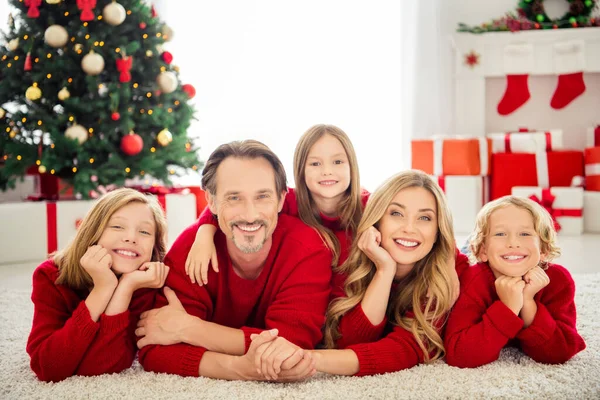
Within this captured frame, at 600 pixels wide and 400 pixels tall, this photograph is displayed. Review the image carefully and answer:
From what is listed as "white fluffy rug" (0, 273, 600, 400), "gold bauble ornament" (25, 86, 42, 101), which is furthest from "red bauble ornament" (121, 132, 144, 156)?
"white fluffy rug" (0, 273, 600, 400)

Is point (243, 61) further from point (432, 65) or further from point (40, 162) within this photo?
point (40, 162)

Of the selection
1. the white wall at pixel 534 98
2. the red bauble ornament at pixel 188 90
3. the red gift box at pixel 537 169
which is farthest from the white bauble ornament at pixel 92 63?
the white wall at pixel 534 98

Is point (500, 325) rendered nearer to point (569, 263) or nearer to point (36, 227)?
point (569, 263)

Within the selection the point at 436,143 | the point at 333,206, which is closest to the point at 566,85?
the point at 436,143

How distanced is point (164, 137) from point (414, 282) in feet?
7.85

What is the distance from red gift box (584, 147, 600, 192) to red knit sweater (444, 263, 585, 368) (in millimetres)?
2930

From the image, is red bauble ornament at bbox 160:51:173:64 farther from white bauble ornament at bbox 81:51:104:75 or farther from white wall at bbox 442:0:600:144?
white wall at bbox 442:0:600:144

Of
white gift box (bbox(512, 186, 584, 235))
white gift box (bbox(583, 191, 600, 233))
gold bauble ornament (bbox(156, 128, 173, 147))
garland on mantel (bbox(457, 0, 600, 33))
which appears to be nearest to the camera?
gold bauble ornament (bbox(156, 128, 173, 147))

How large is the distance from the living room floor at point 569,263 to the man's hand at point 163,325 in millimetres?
1399

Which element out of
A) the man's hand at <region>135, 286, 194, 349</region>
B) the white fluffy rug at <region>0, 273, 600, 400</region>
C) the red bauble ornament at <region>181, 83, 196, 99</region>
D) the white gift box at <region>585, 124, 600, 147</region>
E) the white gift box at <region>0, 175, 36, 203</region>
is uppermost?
the red bauble ornament at <region>181, 83, 196, 99</region>

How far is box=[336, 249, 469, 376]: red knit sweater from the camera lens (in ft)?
4.76

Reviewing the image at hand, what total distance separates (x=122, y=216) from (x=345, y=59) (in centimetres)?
385

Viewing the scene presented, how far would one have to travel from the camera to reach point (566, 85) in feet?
16.2

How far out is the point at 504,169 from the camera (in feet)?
14.1
